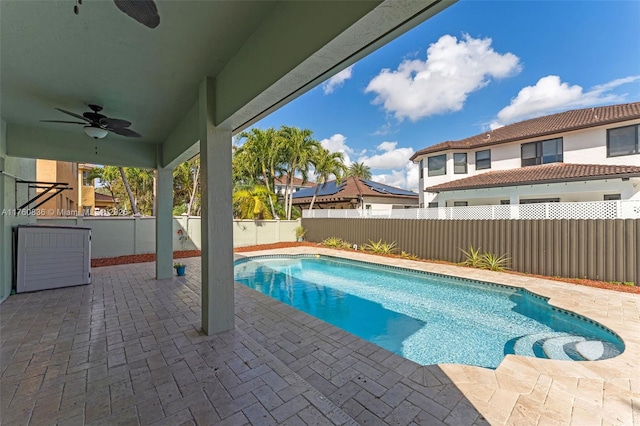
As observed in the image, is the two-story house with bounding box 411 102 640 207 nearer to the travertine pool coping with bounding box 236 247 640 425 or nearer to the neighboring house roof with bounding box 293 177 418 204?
the neighboring house roof with bounding box 293 177 418 204

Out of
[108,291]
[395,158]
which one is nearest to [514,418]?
[108,291]

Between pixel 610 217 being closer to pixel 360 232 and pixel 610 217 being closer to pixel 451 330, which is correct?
pixel 451 330

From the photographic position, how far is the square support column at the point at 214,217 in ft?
11.2

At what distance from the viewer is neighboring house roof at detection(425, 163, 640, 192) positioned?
895cm

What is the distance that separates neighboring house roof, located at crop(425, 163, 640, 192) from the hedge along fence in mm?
3774

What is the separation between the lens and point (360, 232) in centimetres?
1262

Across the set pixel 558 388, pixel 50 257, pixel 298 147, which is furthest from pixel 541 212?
pixel 50 257

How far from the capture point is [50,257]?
18.2ft

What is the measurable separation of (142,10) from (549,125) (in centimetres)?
1634

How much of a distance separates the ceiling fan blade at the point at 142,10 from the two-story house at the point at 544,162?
12752mm

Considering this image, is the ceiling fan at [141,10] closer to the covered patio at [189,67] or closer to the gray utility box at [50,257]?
the covered patio at [189,67]

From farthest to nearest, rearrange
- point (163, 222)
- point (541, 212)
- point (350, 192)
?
point (350, 192) < point (541, 212) < point (163, 222)

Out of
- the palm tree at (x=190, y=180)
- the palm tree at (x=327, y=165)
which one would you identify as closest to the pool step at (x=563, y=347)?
the palm tree at (x=327, y=165)

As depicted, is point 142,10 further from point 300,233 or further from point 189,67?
point 300,233
